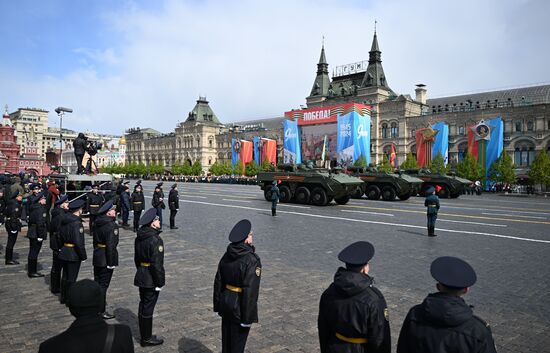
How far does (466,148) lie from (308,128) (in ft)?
76.8

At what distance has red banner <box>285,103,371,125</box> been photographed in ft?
190

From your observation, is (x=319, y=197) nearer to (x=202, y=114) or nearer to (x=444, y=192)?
(x=444, y=192)

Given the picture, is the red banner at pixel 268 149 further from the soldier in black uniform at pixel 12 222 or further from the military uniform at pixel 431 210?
the soldier in black uniform at pixel 12 222

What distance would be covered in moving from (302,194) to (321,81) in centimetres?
5838

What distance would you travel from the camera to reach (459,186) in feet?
101

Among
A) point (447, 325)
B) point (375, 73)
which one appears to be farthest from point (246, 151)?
point (447, 325)

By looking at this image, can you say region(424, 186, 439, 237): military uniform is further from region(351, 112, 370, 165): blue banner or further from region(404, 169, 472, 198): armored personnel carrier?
region(351, 112, 370, 165): blue banner

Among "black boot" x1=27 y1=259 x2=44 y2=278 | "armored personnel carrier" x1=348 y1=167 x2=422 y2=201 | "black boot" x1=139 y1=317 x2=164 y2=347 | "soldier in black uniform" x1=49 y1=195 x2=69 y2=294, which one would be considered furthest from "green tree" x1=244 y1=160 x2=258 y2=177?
"black boot" x1=139 y1=317 x2=164 y2=347

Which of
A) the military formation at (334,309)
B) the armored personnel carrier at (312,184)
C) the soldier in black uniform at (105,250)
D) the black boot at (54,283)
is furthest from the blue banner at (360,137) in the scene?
the military formation at (334,309)

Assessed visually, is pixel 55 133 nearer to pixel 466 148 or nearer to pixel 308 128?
pixel 308 128

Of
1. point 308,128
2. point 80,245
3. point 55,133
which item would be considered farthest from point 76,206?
point 55,133

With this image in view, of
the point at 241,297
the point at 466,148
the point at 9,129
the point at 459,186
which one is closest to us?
the point at 241,297

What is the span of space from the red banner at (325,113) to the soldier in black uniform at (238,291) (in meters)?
54.6

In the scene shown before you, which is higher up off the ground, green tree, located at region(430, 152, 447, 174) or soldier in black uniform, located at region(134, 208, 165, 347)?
green tree, located at region(430, 152, 447, 174)
